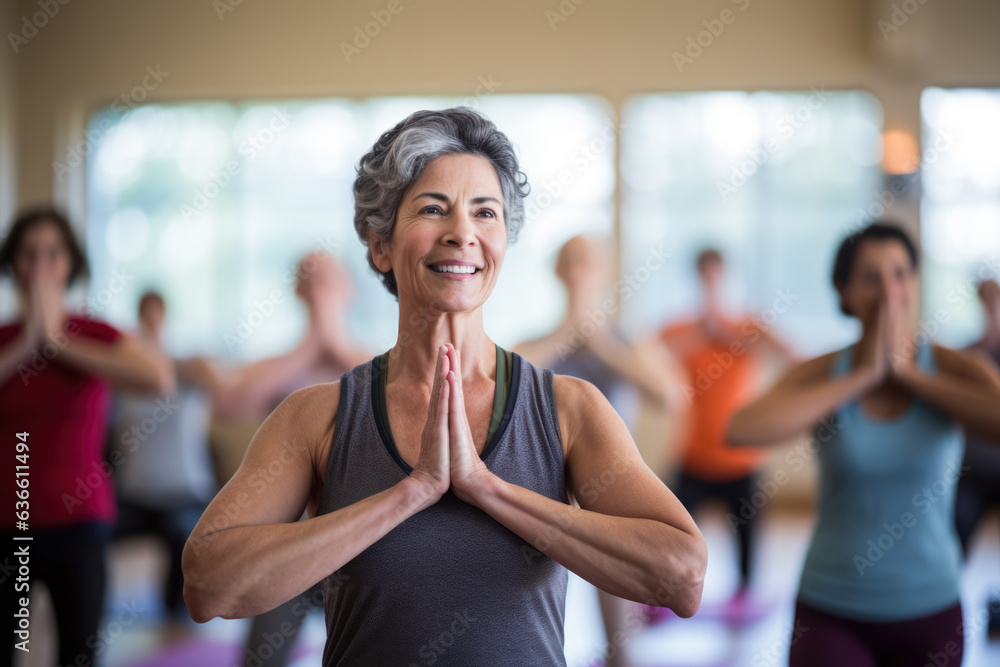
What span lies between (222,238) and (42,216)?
5269 millimetres

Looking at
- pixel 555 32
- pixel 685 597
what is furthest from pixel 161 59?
pixel 685 597

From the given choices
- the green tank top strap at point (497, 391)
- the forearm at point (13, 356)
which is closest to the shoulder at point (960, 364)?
the green tank top strap at point (497, 391)

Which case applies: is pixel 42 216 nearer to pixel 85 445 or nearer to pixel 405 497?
pixel 85 445

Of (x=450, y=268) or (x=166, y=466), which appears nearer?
(x=450, y=268)

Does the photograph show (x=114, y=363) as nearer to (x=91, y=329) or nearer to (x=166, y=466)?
(x=91, y=329)

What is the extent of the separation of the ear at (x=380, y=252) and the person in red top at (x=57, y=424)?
1.33 meters

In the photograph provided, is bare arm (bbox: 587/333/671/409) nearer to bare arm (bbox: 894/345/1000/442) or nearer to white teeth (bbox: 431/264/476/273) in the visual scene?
bare arm (bbox: 894/345/1000/442)

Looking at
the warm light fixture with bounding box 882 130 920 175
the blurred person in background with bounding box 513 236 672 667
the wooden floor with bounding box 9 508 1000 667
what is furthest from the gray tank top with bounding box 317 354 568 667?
the warm light fixture with bounding box 882 130 920 175

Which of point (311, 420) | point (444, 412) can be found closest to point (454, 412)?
point (444, 412)

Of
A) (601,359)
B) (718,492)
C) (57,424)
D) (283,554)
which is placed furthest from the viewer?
(718,492)

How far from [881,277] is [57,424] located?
225 cm

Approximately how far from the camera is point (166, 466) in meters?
3.69

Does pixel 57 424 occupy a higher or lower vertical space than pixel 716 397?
higher

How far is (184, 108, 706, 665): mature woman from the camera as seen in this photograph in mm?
1044
